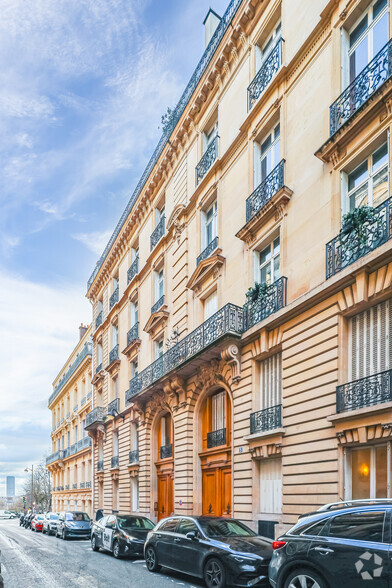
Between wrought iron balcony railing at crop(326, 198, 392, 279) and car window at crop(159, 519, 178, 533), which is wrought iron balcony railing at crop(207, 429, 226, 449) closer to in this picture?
car window at crop(159, 519, 178, 533)

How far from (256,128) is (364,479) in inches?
420

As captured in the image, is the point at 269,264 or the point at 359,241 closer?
the point at 359,241

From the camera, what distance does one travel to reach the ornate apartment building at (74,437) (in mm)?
44250

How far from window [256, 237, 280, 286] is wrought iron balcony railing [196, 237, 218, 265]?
2.91 meters

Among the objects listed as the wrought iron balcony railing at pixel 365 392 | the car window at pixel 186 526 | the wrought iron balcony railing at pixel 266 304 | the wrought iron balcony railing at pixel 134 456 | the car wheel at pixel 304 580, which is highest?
the wrought iron balcony railing at pixel 266 304

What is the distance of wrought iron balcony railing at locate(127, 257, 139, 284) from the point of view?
3053 cm

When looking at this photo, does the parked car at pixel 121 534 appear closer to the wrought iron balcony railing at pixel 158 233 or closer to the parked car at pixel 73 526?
the parked car at pixel 73 526

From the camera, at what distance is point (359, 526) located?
305 inches

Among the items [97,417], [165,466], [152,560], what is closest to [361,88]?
[152,560]

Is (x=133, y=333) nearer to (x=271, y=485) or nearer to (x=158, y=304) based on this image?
(x=158, y=304)

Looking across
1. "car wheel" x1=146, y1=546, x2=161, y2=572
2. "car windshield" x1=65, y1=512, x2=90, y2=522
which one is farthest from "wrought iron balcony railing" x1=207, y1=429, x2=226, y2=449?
"car windshield" x1=65, y1=512, x2=90, y2=522

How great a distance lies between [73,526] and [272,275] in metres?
16.8

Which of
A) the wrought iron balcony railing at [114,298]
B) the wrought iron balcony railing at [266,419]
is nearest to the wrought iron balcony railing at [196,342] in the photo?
the wrought iron balcony railing at [266,419]

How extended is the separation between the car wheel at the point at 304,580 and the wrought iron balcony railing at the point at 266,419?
22.7 feet
